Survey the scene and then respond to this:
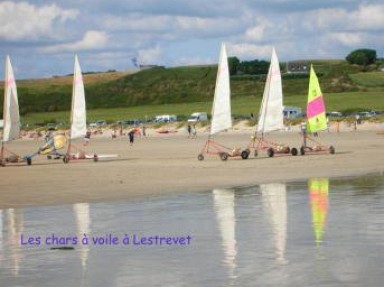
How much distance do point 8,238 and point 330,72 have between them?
12679 cm

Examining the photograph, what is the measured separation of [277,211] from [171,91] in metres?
129

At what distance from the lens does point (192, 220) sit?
1756 cm

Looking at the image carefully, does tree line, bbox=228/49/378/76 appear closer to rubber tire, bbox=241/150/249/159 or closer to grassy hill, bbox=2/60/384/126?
grassy hill, bbox=2/60/384/126

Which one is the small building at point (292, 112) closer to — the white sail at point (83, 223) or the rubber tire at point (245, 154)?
the rubber tire at point (245, 154)

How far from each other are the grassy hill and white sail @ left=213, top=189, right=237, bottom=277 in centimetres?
7967

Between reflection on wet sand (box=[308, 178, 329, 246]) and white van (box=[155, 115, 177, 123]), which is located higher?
white van (box=[155, 115, 177, 123])

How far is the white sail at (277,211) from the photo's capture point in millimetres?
13844

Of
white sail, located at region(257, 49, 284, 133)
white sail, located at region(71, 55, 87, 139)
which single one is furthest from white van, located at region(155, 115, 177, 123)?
white sail, located at region(257, 49, 284, 133)

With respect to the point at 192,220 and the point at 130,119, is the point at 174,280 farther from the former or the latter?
the point at 130,119

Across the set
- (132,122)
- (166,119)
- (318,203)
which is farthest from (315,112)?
(132,122)

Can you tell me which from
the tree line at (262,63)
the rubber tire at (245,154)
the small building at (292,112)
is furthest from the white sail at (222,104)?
the tree line at (262,63)

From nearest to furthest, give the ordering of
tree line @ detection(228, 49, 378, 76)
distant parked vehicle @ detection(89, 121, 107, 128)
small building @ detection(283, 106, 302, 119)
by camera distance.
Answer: small building @ detection(283, 106, 302, 119), distant parked vehicle @ detection(89, 121, 107, 128), tree line @ detection(228, 49, 378, 76)

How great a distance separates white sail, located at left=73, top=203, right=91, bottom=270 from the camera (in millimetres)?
13372

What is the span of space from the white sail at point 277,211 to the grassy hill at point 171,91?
77.9 m
